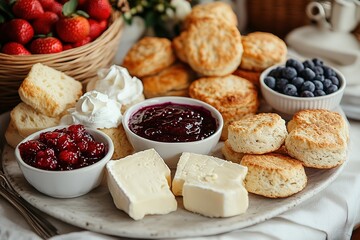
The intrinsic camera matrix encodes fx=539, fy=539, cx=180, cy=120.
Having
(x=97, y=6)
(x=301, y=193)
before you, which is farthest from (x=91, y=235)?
Result: (x=97, y=6)

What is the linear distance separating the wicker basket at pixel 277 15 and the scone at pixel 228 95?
51.3 inches

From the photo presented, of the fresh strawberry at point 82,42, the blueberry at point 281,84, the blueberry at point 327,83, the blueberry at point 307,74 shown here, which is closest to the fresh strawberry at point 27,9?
the fresh strawberry at point 82,42

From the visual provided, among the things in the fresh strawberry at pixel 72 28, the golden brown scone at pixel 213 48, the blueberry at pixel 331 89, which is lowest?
the blueberry at pixel 331 89

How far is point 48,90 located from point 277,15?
82.3 inches

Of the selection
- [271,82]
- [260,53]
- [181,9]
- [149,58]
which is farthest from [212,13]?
[271,82]

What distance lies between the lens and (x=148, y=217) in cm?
212

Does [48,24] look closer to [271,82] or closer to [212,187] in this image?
[271,82]

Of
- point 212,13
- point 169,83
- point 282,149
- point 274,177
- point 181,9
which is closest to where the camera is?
point 274,177

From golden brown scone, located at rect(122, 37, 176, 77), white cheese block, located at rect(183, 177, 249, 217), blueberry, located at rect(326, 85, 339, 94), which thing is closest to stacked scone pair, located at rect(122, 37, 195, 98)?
golden brown scone, located at rect(122, 37, 176, 77)

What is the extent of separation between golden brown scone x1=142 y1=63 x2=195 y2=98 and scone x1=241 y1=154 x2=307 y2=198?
0.81m

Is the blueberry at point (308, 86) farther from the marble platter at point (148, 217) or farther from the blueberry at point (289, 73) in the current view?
the marble platter at point (148, 217)

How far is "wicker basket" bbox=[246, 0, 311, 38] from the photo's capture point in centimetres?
398

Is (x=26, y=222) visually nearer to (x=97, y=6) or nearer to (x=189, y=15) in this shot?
(x=97, y=6)

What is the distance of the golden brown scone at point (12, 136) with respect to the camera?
102 inches
